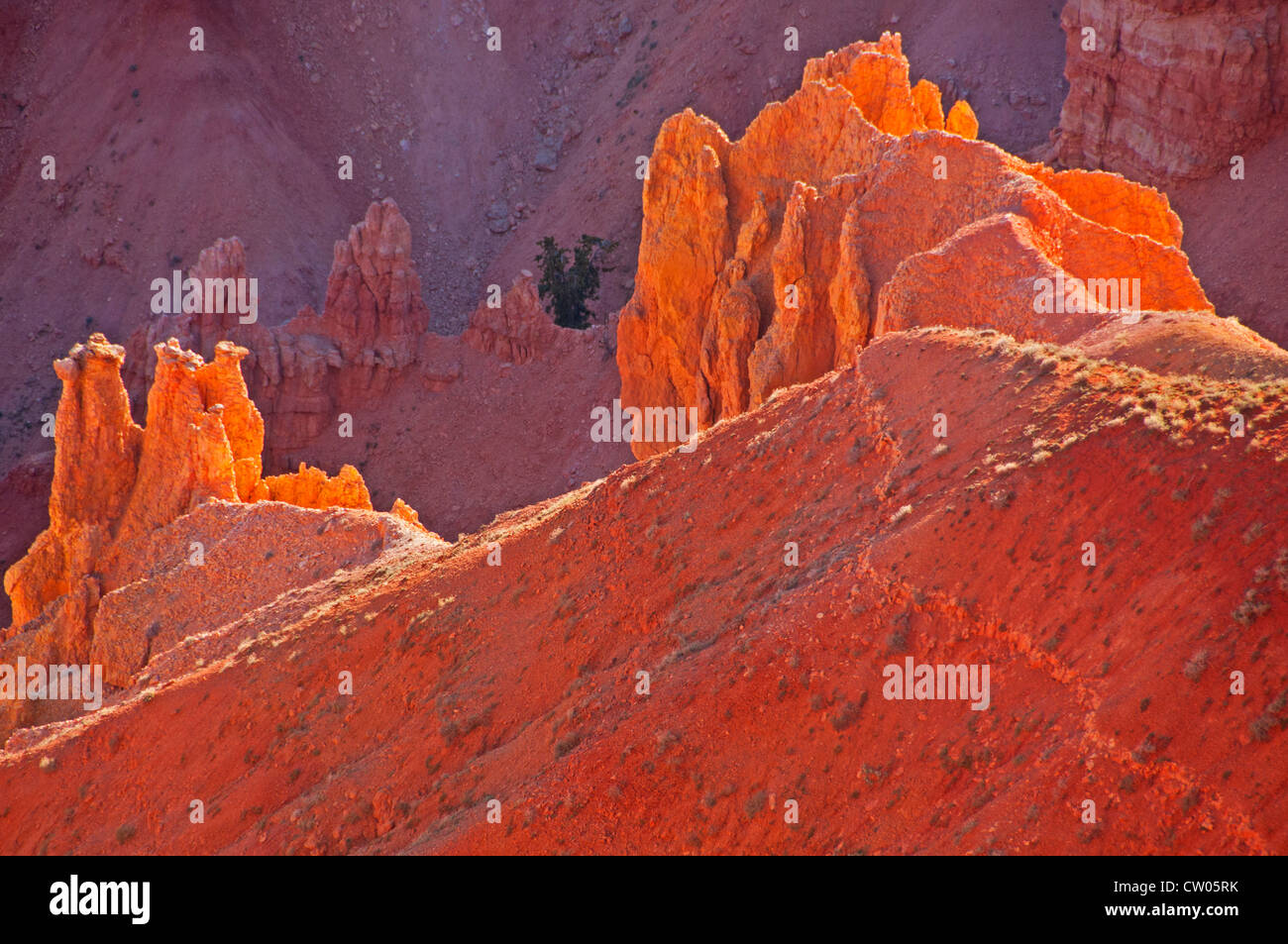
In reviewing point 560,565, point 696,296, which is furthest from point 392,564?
point 696,296

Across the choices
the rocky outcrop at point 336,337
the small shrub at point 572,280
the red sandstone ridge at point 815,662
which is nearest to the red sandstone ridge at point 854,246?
the red sandstone ridge at point 815,662
